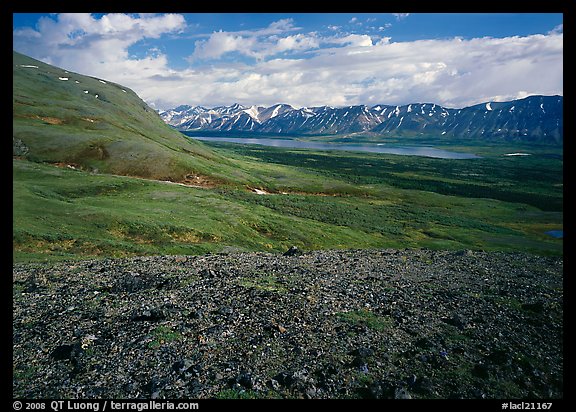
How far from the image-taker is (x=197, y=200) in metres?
68.2

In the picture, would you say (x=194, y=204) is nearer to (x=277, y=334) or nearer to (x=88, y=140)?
(x=277, y=334)

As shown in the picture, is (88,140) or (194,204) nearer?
(194,204)

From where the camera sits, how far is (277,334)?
18.1m

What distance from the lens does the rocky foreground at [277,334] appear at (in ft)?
47.1

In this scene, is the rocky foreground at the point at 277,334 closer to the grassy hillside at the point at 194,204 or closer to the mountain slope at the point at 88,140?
the grassy hillside at the point at 194,204

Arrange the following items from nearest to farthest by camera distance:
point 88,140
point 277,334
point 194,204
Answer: point 277,334
point 194,204
point 88,140

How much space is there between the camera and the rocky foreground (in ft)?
47.1

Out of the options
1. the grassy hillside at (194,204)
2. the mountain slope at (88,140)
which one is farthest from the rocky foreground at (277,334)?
the mountain slope at (88,140)

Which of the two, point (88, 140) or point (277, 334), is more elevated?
point (88, 140)

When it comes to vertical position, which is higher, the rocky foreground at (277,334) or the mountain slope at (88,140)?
the mountain slope at (88,140)

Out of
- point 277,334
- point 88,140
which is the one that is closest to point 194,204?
point 277,334
